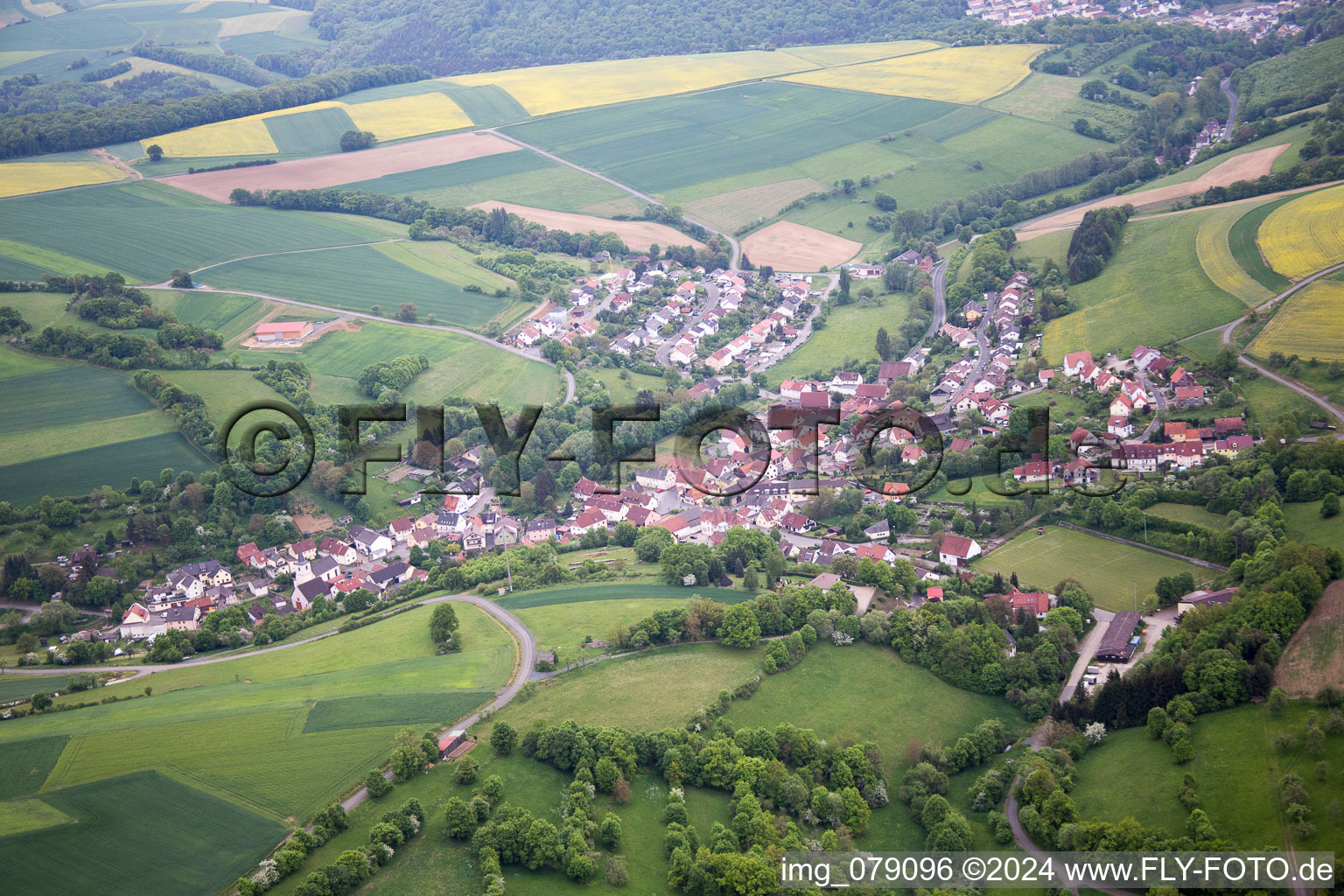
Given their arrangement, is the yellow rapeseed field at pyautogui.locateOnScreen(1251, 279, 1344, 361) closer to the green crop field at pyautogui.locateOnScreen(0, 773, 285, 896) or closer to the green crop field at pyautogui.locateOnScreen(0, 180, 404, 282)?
the green crop field at pyautogui.locateOnScreen(0, 773, 285, 896)

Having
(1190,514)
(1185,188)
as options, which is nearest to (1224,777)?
(1190,514)

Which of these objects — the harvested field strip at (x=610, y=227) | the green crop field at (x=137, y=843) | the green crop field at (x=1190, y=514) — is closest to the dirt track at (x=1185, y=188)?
the harvested field strip at (x=610, y=227)

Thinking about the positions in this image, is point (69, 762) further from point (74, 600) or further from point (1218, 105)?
point (1218, 105)

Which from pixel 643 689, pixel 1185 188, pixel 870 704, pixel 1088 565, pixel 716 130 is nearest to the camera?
pixel 643 689

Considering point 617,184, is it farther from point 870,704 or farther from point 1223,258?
point 870,704

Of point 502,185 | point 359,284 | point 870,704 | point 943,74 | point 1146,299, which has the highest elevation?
point 943,74

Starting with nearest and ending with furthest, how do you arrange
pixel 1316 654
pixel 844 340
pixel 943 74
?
pixel 1316 654 → pixel 844 340 → pixel 943 74
